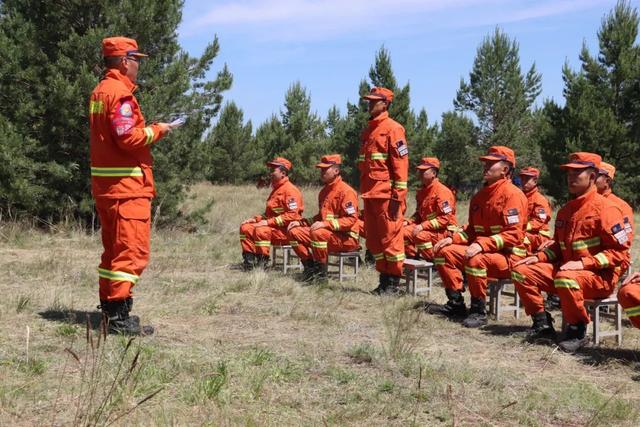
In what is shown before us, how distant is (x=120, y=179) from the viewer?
512 cm

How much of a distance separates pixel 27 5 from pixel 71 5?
2.79ft

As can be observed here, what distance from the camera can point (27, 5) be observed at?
37.6ft

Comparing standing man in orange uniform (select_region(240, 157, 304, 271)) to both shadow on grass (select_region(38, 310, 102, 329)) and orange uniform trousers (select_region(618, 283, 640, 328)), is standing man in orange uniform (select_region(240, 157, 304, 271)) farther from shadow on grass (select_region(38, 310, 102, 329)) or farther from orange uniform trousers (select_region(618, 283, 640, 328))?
orange uniform trousers (select_region(618, 283, 640, 328))

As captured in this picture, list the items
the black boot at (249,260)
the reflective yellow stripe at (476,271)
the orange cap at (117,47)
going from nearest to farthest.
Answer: the orange cap at (117,47) → the reflective yellow stripe at (476,271) → the black boot at (249,260)

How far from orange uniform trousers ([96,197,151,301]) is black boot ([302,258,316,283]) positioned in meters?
3.69

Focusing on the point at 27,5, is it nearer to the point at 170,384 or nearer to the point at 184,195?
the point at 184,195

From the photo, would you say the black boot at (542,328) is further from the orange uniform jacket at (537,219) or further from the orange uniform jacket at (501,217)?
the orange uniform jacket at (537,219)

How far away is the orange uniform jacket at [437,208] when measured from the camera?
357 inches

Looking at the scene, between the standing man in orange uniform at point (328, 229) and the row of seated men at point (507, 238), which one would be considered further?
the standing man in orange uniform at point (328, 229)

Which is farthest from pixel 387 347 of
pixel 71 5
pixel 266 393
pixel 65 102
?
pixel 71 5

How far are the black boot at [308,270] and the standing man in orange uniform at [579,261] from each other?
340 centimetres

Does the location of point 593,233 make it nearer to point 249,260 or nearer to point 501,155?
point 501,155

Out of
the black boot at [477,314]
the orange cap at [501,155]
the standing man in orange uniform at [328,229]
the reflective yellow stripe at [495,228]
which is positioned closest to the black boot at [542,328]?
the black boot at [477,314]

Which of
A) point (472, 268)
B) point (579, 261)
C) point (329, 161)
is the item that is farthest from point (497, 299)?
point (329, 161)
